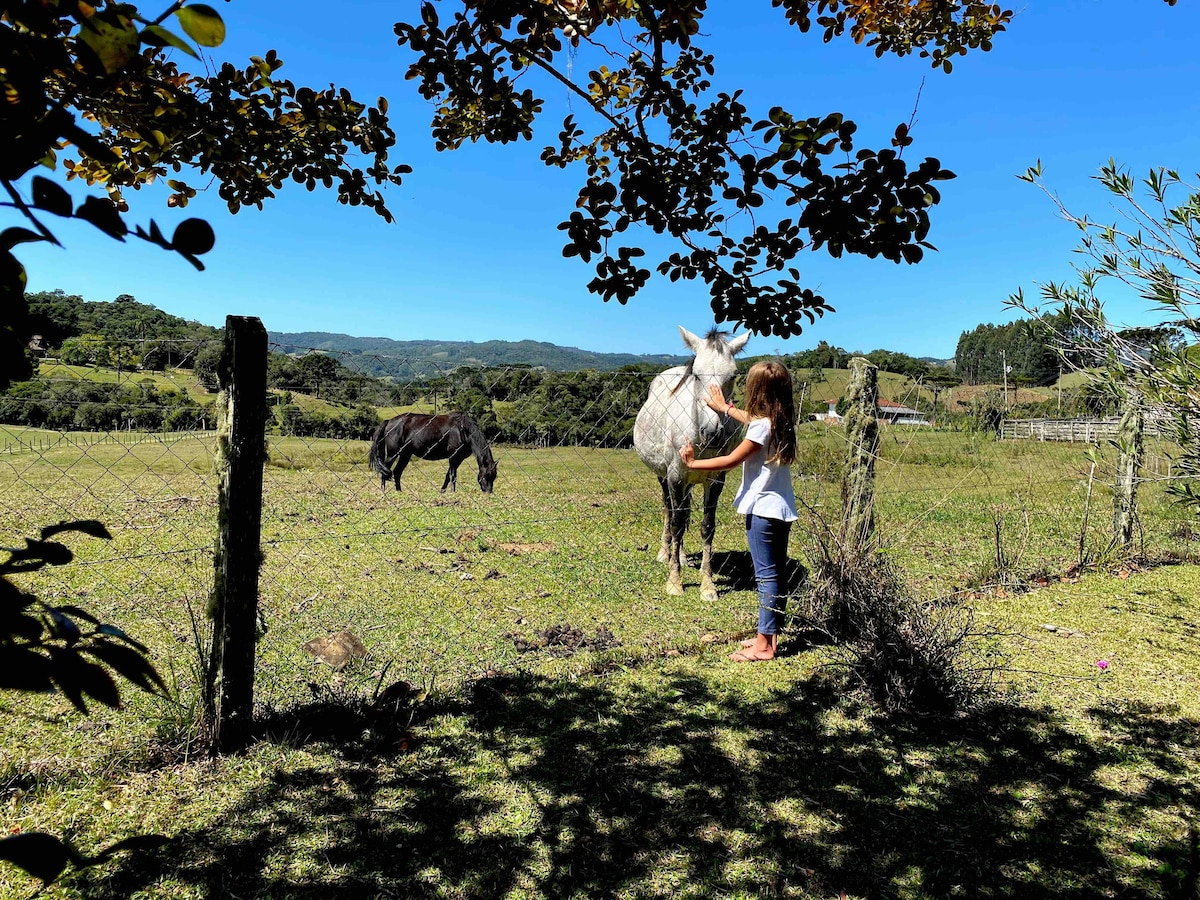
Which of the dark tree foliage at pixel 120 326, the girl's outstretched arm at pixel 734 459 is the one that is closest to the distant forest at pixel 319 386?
the dark tree foliage at pixel 120 326

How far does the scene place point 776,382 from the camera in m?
4.23

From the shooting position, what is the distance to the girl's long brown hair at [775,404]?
13.8 feet

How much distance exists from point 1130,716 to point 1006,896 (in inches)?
82.2

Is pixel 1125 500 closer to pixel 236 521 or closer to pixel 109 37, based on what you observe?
pixel 236 521

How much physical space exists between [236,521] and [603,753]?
2056 mm

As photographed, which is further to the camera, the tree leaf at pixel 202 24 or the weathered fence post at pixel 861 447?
the weathered fence post at pixel 861 447

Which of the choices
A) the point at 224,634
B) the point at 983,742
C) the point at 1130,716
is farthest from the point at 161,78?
the point at 1130,716

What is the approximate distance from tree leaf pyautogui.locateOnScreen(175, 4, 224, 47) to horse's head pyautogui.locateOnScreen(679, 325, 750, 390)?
16.4 feet

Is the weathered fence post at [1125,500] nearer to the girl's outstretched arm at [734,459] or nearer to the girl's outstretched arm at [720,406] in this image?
the girl's outstretched arm at [720,406]

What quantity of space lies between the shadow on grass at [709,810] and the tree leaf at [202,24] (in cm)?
258

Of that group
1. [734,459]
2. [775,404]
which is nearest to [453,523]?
[734,459]

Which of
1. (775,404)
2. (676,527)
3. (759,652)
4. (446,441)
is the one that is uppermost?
(775,404)

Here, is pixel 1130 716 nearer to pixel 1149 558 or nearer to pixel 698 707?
pixel 698 707

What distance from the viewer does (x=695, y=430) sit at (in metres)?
5.72
